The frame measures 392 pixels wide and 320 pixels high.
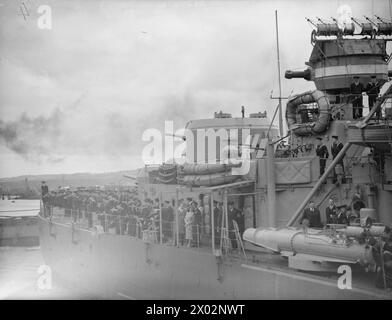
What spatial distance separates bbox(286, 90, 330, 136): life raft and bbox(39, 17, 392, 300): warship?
0.02 meters

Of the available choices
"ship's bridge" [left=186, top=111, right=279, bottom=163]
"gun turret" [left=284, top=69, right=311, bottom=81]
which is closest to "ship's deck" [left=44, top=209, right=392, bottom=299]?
"gun turret" [left=284, top=69, right=311, bottom=81]

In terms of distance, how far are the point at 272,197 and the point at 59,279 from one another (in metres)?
10.6

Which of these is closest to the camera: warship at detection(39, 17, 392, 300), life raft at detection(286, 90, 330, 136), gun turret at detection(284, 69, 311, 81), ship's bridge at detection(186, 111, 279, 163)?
warship at detection(39, 17, 392, 300)

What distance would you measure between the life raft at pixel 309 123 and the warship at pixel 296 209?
0.02 metres

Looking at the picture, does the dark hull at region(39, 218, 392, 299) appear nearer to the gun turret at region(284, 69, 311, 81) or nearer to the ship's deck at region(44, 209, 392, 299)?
the ship's deck at region(44, 209, 392, 299)

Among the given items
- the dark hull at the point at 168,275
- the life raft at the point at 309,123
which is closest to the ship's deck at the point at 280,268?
the dark hull at the point at 168,275

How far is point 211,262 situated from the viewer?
10.9 meters

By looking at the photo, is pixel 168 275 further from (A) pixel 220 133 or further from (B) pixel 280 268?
(A) pixel 220 133

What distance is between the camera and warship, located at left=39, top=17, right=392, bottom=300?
8666 mm

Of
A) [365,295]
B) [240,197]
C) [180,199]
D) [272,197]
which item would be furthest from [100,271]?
[365,295]

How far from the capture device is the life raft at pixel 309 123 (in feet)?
38.7

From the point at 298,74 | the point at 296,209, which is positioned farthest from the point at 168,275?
the point at 298,74

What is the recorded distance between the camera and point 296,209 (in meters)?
11.0

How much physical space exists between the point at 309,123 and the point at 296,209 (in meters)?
2.26
